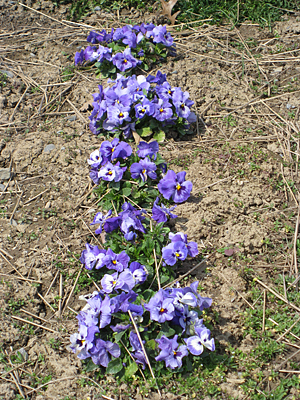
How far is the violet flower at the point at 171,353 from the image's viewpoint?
2072 mm

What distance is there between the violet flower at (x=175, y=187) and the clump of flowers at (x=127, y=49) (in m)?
1.64

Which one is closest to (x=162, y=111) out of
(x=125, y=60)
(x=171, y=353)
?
(x=125, y=60)

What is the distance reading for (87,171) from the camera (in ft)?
10.9

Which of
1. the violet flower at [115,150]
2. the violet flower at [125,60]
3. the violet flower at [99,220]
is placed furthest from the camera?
the violet flower at [125,60]

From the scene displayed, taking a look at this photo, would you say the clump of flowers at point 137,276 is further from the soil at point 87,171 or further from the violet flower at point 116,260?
the soil at point 87,171

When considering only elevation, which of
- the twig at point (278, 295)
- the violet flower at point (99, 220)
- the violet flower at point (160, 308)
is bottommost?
the twig at point (278, 295)

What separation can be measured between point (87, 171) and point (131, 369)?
177 cm

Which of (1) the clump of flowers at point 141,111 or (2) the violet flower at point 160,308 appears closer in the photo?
(2) the violet flower at point 160,308

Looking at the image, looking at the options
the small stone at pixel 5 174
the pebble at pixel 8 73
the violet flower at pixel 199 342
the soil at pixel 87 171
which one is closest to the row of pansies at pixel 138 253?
the violet flower at pixel 199 342

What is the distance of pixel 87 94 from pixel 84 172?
1142 millimetres

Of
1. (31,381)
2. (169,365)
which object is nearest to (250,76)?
(169,365)

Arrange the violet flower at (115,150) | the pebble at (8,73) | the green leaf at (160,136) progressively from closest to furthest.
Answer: the violet flower at (115,150), the green leaf at (160,136), the pebble at (8,73)

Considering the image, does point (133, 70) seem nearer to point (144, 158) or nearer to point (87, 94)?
point (87, 94)

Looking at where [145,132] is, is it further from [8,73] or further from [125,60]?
[8,73]
